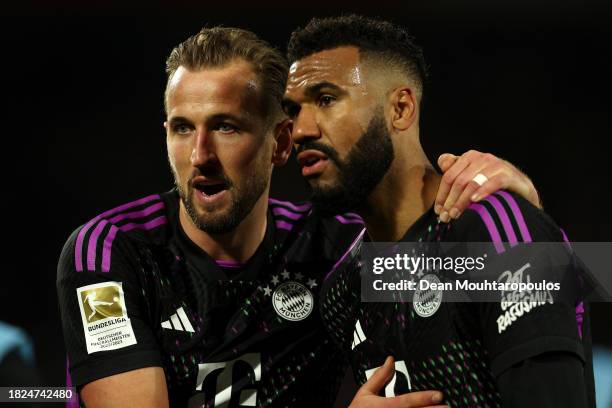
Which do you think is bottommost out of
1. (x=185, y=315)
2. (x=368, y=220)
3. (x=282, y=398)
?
(x=282, y=398)

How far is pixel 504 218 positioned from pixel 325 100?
0.54 m

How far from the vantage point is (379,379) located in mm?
1465

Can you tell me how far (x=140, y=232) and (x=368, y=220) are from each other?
1.76ft

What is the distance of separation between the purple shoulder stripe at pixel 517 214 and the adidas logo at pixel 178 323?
774 millimetres

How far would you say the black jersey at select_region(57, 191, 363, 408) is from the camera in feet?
5.36

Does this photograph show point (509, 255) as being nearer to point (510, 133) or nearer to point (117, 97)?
point (510, 133)

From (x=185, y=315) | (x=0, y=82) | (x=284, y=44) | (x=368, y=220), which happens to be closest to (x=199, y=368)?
(x=185, y=315)

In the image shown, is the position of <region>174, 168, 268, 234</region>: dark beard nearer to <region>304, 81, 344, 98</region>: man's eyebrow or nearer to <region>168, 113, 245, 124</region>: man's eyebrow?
<region>168, 113, 245, 124</region>: man's eyebrow

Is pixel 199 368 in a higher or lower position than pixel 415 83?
lower

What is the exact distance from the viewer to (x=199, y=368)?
1.70m

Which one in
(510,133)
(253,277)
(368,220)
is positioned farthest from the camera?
(510,133)

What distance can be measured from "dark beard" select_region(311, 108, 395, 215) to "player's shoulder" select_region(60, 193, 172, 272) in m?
0.43

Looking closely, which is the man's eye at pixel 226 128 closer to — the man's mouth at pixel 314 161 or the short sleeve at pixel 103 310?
the man's mouth at pixel 314 161

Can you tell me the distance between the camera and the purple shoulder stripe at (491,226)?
1272 mm
